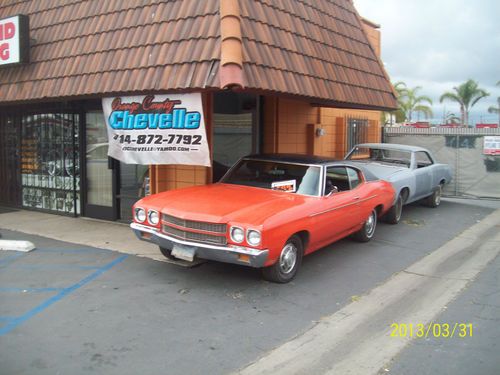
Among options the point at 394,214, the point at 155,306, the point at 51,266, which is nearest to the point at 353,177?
the point at 394,214

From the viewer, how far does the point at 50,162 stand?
33.9 feet

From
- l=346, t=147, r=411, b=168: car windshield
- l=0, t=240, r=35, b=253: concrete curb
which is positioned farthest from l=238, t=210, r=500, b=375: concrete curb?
l=0, t=240, r=35, b=253: concrete curb

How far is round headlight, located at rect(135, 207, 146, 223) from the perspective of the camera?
6.09 metres

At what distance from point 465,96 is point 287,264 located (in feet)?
156

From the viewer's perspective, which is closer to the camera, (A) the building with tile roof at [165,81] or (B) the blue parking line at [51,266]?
(B) the blue parking line at [51,266]

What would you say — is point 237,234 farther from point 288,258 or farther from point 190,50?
point 190,50

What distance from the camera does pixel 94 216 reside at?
972 centimetres

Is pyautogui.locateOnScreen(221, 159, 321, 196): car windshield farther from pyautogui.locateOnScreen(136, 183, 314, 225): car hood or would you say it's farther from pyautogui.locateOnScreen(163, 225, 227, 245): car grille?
pyautogui.locateOnScreen(163, 225, 227, 245): car grille

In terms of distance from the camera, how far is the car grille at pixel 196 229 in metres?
5.35

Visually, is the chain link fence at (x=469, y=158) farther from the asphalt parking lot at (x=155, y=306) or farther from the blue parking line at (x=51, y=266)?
the blue parking line at (x=51, y=266)

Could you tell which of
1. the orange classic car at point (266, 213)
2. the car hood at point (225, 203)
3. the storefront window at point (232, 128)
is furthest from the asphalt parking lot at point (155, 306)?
the storefront window at point (232, 128)

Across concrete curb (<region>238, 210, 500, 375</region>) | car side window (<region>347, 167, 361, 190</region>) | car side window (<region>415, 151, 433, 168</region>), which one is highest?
car side window (<region>415, 151, 433, 168</region>)

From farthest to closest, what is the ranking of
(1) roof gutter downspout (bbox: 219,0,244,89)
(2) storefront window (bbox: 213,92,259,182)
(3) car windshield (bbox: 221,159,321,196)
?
1. (2) storefront window (bbox: 213,92,259,182)
2. (3) car windshield (bbox: 221,159,321,196)
3. (1) roof gutter downspout (bbox: 219,0,244,89)

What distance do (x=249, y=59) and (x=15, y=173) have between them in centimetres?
726
